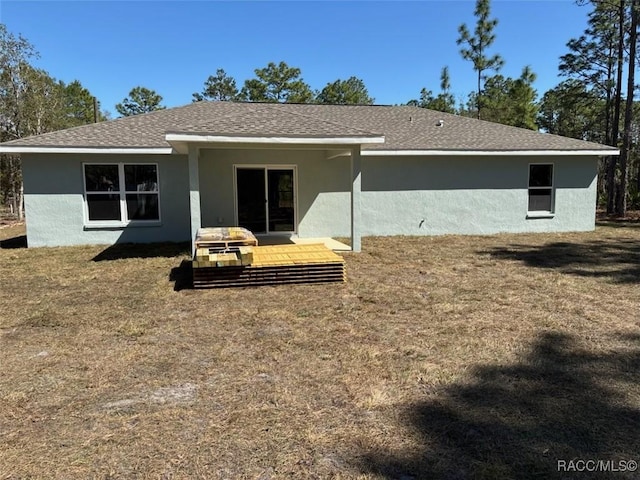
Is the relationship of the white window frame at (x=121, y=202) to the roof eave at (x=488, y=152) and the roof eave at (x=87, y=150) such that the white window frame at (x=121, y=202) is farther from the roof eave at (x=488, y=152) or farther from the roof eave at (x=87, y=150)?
the roof eave at (x=488, y=152)

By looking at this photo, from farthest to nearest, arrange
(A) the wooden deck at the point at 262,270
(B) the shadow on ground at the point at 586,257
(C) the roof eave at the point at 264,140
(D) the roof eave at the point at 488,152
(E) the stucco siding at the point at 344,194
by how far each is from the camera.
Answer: (D) the roof eave at the point at 488,152, (E) the stucco siding at the point at 344,194, (C) the roof eave at the point at 264,140, (B) the shadow on ground at the point at 586,257, (A) the wooden deck at the point at 262,270

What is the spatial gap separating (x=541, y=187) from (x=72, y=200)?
44.2 ft

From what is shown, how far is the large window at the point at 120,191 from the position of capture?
11383 mm

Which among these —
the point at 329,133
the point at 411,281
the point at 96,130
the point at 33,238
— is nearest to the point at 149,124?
the point at 96,130

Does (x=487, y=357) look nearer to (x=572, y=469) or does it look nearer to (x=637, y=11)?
(x=572, y=469)

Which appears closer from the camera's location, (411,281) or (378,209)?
(411,281)

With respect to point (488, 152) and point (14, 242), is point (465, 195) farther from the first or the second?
point (14, 242)

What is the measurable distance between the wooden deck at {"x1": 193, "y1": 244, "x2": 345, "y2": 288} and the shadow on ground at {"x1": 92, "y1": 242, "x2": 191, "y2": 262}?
10.1 feet

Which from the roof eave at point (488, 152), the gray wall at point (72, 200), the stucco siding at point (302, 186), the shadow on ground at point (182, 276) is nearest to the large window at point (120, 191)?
the gray wall at point (72, 200)

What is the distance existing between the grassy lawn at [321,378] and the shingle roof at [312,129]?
11.0 feet

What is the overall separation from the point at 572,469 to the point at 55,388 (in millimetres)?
3887

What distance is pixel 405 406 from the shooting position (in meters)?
3.38

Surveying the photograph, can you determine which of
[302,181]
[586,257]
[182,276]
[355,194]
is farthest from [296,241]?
[586,257]

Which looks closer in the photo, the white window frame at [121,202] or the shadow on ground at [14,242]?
the white window frame at [121,202]
